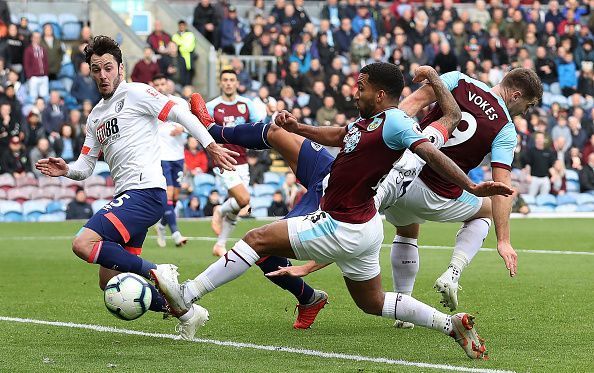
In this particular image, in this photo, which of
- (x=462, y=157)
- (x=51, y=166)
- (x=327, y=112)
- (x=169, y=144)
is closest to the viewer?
(x=51, y=166)

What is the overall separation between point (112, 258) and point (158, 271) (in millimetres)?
870

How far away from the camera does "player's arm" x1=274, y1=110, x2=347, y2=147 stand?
8711 millimetres

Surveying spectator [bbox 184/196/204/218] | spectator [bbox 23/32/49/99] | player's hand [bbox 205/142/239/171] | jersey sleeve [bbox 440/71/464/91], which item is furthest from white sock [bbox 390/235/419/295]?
spectator [bbox 23/32/49/99]

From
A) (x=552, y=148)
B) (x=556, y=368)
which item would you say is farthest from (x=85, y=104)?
(x=556, y=368)

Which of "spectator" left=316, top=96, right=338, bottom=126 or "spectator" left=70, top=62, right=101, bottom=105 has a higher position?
"spectator" left=70, top=62, right=101, bottom=105

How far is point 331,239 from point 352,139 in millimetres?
709

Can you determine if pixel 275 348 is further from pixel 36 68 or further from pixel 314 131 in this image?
pixel 36 68

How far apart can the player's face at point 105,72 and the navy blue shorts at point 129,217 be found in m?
0.86

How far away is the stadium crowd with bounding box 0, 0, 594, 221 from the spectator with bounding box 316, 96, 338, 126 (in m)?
0.04

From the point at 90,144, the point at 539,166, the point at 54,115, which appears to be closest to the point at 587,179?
the point at 539,166

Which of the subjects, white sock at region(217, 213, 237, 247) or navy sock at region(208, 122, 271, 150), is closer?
navy sock at region(208, 122, 271, 150)

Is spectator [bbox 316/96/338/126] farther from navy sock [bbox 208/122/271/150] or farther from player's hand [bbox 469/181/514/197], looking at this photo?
player's hand [bbox 469/181/514/197]

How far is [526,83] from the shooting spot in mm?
9938

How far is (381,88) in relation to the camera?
8273 millimetres
